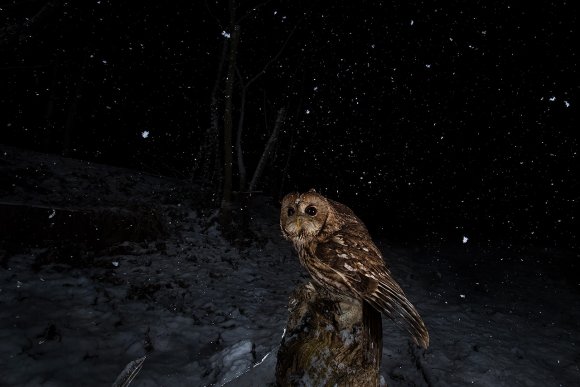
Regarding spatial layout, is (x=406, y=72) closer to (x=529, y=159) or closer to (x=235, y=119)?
(x=529, y=159)

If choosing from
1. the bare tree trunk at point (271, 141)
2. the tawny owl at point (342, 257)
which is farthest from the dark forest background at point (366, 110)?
the tawny owl at point (342, 257)

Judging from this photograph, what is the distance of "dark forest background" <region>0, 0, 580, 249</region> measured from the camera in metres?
15.1

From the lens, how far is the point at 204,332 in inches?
221

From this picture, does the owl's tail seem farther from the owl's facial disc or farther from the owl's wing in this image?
the owl's facial disc

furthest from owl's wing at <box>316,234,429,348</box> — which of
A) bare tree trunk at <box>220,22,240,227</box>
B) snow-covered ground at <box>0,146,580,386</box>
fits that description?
bare tree trunk at <box>220,22,240,227</box>

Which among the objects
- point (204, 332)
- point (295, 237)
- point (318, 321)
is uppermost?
point (295, 237)

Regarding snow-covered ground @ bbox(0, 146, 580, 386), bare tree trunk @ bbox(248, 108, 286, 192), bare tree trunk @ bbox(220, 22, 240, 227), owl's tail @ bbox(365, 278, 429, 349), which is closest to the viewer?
owl's tail @ bbox(365, 278, 429, 349)

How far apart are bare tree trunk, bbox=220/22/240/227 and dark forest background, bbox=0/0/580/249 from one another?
4.69 metres

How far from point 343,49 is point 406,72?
12.8 feet

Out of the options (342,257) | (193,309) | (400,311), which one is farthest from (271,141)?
(400,311)

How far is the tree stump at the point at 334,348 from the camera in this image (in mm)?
1903

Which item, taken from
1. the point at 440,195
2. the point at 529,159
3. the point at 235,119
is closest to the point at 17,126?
the point at 235,119

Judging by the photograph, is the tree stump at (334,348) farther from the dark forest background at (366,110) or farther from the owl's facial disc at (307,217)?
the dark forest background at (366,110)

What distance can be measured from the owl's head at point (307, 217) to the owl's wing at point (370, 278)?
0.42 ft
